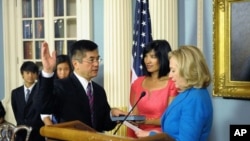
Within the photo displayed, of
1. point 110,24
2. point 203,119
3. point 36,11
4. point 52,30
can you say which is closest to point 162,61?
point 203,119

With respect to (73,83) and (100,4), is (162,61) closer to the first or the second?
(73,83)

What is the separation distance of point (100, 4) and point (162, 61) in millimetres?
2435

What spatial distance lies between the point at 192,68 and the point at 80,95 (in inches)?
30.3

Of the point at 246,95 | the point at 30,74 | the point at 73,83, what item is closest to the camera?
the point at 73,83

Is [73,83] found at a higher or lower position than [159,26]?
lower

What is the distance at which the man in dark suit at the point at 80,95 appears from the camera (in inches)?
85.7

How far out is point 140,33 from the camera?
388cm

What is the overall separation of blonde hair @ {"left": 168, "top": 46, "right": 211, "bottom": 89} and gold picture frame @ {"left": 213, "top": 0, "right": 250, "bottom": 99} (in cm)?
191

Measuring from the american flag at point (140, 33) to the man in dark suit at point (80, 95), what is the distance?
4.38 feet

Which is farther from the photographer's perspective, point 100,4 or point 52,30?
point 52,30

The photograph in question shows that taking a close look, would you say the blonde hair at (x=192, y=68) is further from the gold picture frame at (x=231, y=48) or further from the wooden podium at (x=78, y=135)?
the gold picture frame at (x=231, y=48)

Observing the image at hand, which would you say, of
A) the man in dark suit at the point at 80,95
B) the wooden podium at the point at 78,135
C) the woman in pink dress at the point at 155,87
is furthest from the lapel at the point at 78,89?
the wooden podium at the point at 78,135

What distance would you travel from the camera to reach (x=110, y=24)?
4.45m

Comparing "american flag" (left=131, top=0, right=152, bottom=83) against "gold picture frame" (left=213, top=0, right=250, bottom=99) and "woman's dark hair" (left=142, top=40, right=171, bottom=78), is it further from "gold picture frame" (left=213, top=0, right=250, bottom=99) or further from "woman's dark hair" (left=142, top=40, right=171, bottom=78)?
"woman's dark hair" (left=142, top=40, right=171, bottom=78)
